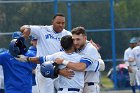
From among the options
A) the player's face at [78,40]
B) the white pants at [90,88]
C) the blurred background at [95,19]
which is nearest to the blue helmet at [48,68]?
the player's face at [78,40]

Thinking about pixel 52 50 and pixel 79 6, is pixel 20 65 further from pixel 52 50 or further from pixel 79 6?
pixel 79 6

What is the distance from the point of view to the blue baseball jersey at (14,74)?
10.3m

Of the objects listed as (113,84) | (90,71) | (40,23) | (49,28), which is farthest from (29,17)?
(90,71)

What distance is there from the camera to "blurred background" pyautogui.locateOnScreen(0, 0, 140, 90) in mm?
20266

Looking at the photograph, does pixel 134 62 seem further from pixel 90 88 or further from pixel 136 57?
pixel 90 88

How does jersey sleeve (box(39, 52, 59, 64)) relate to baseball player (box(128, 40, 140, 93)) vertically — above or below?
above

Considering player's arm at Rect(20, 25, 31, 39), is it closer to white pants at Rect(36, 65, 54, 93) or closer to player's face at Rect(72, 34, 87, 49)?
white pants at Rect(36, 65, 54, 93)

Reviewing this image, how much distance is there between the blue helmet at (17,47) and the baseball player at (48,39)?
3.39ft

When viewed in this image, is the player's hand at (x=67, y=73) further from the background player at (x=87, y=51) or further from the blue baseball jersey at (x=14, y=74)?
the blue baseball jersey at (x=14, y=74)

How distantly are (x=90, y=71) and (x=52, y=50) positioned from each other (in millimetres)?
1648

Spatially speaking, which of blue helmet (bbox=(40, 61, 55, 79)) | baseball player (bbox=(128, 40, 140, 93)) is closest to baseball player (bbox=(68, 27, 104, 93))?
blue helmet (bbox=(40, 61, 55, 79))

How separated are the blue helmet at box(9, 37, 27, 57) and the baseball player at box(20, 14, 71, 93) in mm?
1033

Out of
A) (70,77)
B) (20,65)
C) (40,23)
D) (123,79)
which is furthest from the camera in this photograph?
(123,79)

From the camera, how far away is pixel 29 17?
807 inches
